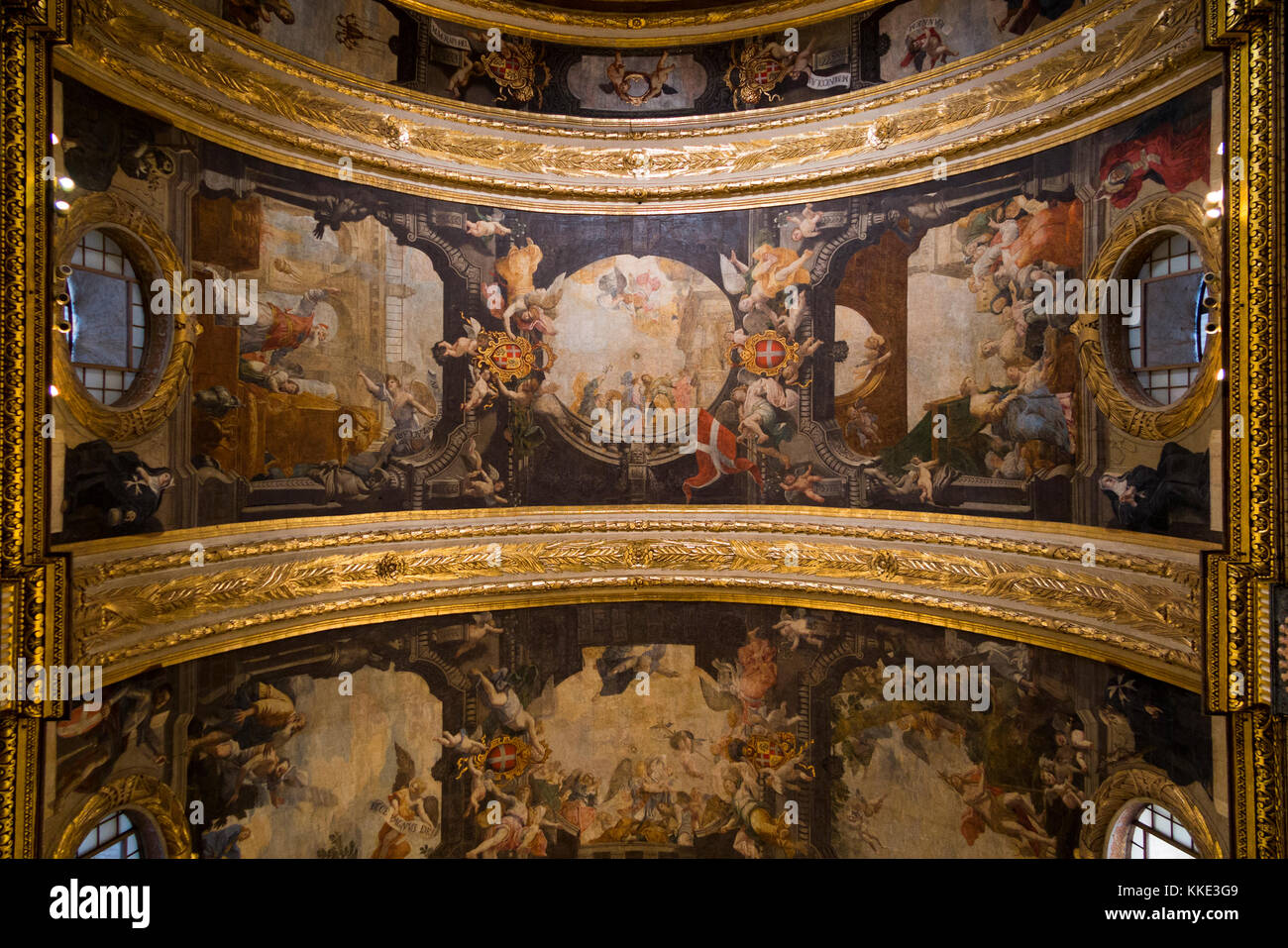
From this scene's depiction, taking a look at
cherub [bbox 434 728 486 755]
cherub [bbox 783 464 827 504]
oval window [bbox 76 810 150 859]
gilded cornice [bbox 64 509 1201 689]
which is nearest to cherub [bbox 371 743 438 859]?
cherub [bbox 434 728 486 755]

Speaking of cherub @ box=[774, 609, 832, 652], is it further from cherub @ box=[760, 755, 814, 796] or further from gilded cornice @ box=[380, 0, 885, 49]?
gilded cornice @ box=[380, 0, 885, 49]

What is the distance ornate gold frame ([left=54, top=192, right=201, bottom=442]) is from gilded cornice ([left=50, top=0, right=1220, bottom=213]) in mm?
1395

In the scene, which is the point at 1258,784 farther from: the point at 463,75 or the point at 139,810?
the point at 463,75

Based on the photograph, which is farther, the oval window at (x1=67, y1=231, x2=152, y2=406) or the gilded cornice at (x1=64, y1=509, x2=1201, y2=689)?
the oval window at (x1=67, y1=231, x2=152, y2=406)

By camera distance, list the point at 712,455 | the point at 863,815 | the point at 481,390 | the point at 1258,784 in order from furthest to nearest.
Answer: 1. the point at 712,455
2. the point at 481,390
3. the point at 863,815
4. the point at 1258,784

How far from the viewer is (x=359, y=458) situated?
10773 mm

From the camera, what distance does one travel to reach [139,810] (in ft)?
28.0

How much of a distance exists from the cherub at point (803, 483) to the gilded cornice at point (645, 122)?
14.9 ft

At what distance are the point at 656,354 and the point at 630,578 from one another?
3935 mm

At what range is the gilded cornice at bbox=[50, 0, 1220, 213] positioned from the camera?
26.9ft

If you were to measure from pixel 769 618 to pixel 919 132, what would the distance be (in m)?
7.94

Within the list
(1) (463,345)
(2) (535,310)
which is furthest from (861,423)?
(1) (463,345)

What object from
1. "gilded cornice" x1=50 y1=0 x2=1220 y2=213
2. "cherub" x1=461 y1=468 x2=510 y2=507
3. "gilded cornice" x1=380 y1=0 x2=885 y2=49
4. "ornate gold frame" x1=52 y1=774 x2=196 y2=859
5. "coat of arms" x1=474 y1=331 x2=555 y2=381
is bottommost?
"ornate gold frame" x1=52 y1=774 x2=196 y2=859

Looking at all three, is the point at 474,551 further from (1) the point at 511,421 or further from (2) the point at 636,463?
(2) the point at 636,463
